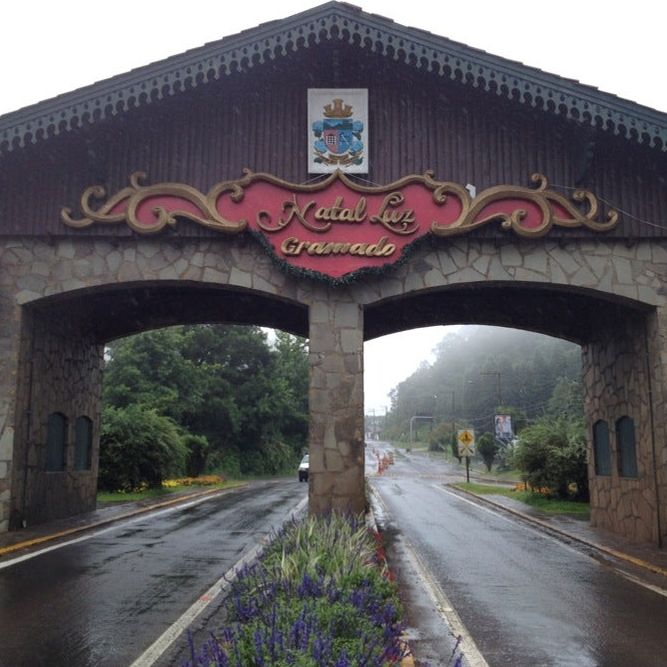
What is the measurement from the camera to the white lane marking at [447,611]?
22.1 feet

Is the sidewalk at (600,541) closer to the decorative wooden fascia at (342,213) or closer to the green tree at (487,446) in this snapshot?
the decorative wooden fascia at (342,213)

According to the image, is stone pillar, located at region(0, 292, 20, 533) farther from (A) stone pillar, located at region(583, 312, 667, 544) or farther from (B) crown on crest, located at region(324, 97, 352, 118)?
(A) stone pillar, located at region(583, 312, 667, 544)

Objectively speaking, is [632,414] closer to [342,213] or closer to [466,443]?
[342,213]

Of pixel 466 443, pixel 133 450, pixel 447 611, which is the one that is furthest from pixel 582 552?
pixel 466 443

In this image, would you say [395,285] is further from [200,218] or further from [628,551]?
[628,551]

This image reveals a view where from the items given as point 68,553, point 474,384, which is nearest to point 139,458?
point 68,553

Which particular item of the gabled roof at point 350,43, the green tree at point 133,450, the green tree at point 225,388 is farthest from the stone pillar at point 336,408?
the green tree at point 225,388

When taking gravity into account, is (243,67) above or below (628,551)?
above

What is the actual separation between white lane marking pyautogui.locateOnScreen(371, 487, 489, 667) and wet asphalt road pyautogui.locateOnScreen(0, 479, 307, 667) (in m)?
2.76

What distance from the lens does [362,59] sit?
14461 millimetres

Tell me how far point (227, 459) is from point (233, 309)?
34.3 meters

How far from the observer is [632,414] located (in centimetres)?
1506

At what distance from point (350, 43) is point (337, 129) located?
150cm

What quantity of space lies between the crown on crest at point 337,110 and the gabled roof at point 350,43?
115 cm
